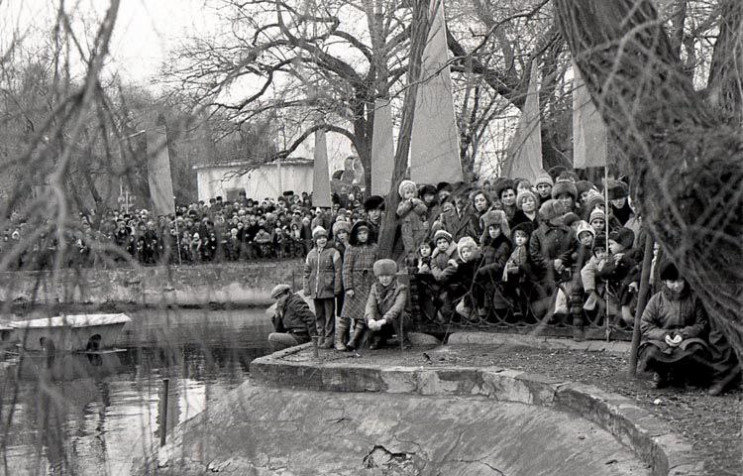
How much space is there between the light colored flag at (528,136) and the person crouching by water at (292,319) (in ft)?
13.0

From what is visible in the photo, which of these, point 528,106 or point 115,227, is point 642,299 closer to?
point 528,106

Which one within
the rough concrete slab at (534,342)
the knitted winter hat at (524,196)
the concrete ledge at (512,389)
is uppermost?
the knitted winter hat at (524,196)

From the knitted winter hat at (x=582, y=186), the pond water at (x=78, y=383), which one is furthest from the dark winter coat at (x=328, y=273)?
the pond water at (x=78, y=383)

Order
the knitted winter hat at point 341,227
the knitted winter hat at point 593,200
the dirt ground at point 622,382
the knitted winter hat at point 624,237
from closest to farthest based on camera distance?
the dirt ground at point 622,382, the knitted winter hat at point 624,237, the knitted winter hat at point 593,200, the knitted winter hat at point 341,227

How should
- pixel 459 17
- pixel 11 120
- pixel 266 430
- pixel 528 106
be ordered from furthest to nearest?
pixel 459 17
pixel 266 430
pixel 528 106
pixel 11 120

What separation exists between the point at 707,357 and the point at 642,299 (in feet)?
3.34

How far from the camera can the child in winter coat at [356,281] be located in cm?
1419

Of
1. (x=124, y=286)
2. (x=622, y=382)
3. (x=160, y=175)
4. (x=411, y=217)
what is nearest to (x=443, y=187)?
(x=411, y=217)

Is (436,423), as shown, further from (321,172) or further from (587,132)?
(587,132)

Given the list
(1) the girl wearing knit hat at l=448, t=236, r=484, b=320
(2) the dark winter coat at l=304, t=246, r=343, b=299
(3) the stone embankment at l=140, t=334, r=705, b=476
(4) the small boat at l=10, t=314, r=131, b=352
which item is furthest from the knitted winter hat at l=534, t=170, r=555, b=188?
(4) the small boat at l=10, t=314, r=131, b=352

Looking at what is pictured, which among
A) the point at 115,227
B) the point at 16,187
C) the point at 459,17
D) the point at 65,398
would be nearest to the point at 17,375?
the point at 65,398

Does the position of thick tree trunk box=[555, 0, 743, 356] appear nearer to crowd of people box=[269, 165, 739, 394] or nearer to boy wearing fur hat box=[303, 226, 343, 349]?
crowd of people box=[269, 165, 739, 394]

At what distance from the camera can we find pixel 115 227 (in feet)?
14.9

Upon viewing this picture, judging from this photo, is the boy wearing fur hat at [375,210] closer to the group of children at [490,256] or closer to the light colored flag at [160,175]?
the group of children at [490,256]
